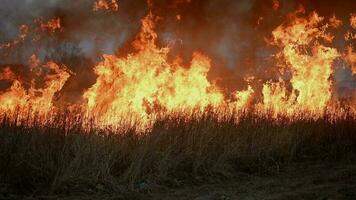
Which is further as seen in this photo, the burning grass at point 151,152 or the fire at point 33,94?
the fire at point 33,94

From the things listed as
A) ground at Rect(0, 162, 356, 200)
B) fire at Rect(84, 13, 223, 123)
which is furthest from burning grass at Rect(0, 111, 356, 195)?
fire at Rect(84, 13, 223, 123)

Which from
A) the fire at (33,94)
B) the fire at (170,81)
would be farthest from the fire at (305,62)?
the fire at (33,94)

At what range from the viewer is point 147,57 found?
13.3 metres

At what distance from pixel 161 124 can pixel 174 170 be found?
1180mm

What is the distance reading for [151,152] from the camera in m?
7.40

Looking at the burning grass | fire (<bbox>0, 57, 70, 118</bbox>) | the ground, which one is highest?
fire (<bbox>0, 57, 70, 118</bbox>)

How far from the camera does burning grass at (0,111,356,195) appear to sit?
21.2 ft

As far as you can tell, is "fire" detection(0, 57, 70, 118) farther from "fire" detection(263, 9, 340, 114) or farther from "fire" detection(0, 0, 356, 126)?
"fire" detection(263, 9, 340, 114)

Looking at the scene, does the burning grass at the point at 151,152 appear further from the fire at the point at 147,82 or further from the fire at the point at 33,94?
the fire at the point at 33,94

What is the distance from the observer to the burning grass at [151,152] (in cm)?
648

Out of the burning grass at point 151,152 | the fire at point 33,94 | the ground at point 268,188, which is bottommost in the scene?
the ground at point 268,188

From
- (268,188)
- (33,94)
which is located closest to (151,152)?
(268,188)

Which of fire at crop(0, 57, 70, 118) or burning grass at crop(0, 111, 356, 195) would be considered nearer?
burning grass at crop(0, 111, 356, 195)

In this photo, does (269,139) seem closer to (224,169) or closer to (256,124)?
(256,124)
